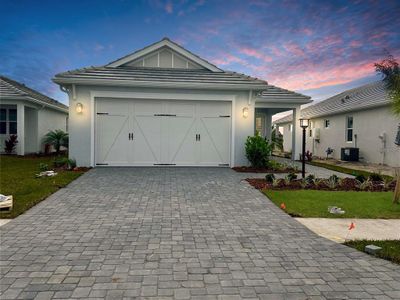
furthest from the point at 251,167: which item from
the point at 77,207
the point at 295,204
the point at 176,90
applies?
the point at 77,207

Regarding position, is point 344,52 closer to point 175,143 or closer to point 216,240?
point 175,143

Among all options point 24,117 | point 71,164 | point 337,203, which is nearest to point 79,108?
point 71,164

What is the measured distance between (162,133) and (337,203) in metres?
7.60

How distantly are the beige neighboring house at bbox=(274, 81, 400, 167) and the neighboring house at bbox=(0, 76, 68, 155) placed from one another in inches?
722

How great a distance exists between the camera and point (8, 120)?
1734 centimetres

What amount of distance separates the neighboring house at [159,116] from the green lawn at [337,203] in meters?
5.24

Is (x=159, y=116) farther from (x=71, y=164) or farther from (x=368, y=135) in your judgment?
(x=368, y=135)

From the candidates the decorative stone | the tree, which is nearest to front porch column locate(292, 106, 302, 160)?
the tree

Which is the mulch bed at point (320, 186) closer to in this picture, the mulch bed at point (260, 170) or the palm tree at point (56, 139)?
the mulch bed at point (260, 170)

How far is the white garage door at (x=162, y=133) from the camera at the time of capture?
11906 millimetres

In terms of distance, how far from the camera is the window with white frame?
1731 cm

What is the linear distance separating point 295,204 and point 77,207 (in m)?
4.65

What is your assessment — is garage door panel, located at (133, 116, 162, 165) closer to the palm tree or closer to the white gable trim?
the white gable trim

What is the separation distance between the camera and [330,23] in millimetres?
11922
